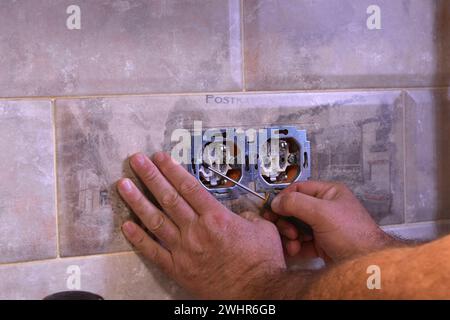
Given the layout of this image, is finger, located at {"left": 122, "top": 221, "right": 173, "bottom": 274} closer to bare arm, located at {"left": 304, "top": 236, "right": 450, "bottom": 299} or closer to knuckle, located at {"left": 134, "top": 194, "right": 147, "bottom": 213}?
knuckle, located at {"left": 134, "top": 194, "right": 147, "bottom": 213}

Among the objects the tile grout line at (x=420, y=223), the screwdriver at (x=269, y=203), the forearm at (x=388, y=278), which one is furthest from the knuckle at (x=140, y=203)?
the tile grout line at (x=420, y=223)

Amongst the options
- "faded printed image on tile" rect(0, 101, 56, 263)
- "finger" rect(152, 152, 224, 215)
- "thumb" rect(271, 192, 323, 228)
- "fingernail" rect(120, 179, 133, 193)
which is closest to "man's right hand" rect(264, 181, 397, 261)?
"thumb" rect(271, 192, 323, 228)

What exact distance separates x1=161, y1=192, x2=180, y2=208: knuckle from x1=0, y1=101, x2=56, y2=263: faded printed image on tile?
15 cm

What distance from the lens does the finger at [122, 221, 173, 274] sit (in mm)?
766

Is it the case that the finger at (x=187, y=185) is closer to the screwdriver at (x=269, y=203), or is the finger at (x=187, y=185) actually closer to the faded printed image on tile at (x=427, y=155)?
the screwdriver at (x=269, y=203)

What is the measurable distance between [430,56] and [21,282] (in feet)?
2.42

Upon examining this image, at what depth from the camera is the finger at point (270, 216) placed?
84 cm

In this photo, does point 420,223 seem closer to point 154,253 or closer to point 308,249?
point 308,249

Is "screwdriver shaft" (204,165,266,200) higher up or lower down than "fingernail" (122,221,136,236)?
higher up

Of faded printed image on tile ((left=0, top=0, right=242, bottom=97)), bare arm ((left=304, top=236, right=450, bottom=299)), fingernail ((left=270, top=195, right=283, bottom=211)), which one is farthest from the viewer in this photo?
fingernail ((left=270, top=195, right=283, bottom=211))

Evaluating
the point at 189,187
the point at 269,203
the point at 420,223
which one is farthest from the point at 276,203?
the point at 420,223

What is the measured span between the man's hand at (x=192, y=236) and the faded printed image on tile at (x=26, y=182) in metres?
0.10

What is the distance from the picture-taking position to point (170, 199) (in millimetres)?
756

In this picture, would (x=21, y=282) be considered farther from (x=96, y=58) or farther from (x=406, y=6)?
(x=406, y=6)
